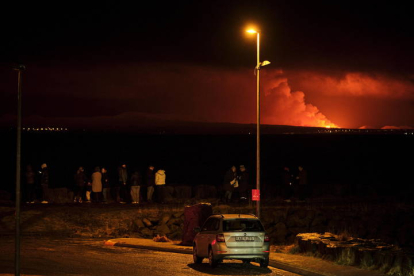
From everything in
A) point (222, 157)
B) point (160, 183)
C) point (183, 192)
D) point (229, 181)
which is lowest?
point (183, 192)

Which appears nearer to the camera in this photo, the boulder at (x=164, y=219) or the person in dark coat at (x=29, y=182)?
the boulder at (x=164, y=219)

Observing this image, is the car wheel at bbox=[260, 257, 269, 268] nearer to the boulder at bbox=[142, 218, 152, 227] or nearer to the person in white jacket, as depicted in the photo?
the boulder at bbox=[142, 218, 152, 227]

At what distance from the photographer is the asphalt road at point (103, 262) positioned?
691 inches

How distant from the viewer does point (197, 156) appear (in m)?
113

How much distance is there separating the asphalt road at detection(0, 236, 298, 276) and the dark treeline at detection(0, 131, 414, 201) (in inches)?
876

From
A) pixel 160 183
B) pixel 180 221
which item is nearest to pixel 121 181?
pixel 160 183

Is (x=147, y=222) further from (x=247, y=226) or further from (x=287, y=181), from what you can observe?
(x=247, y=226)

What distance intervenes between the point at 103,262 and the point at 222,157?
91825 mm

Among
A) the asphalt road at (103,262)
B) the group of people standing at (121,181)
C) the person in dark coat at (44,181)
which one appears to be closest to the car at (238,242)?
the asphalt road at (103,262)

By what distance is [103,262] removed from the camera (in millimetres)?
19781

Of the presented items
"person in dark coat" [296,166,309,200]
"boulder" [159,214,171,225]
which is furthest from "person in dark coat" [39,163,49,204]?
Result: "person in dark coat" [296,166,309,200]

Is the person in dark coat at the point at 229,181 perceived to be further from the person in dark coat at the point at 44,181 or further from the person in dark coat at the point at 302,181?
the person in dark coat at the point at 44,181

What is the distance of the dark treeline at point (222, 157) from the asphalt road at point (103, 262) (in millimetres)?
22253

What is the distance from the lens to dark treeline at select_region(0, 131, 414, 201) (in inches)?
2717
